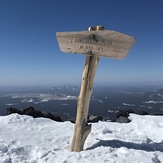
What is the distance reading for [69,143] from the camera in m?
7.40

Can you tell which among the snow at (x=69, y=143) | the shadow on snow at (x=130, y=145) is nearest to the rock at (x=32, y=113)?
the snow at (x=69, y=143)

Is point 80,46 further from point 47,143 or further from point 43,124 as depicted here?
point 43,124

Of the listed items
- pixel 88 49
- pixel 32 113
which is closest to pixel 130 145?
pixel 88 49

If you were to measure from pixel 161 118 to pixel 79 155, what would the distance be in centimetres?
643

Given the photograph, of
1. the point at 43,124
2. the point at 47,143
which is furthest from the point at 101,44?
the point at 43,124

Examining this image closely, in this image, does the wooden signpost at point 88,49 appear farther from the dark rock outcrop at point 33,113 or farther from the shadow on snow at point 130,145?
the dark rock outcrop at point 33,113

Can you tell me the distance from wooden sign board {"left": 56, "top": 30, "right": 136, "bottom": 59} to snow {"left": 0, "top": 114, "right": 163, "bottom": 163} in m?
2.59

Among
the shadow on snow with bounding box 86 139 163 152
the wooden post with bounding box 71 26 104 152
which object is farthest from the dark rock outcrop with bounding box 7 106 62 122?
the wooden post with bounding box 71 26 104 152

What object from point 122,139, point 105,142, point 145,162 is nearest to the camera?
point 145,162

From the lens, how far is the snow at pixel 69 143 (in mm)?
6031

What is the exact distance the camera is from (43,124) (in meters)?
9.58

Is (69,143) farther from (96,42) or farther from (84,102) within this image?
(96,42)

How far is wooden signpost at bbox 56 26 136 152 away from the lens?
661 centimetres

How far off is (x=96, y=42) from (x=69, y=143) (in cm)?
306
